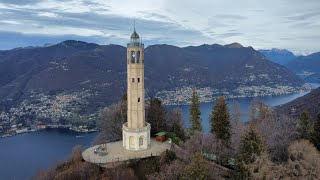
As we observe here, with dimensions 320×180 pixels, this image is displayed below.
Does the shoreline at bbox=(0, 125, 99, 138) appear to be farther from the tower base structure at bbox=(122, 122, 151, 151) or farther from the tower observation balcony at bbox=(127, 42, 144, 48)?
the tower observation balcony at bbox=(127, 42, 144, 48)

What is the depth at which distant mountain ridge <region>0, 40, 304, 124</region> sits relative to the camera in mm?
118544

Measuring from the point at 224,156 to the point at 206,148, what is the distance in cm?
170

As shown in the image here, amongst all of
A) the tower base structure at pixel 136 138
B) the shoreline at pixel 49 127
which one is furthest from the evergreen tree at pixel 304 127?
the shoreline at pixel 49 127

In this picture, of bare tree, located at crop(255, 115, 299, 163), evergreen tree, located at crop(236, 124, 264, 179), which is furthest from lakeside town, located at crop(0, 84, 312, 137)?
evergreen tree, located at crop(236, 124, 264, 179)

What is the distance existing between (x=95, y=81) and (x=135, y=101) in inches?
4353

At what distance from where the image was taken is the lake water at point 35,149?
56594 mm

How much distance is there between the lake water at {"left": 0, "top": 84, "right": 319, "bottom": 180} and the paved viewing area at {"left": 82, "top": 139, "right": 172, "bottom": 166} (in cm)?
2164

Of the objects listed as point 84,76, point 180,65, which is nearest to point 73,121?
point 84,76

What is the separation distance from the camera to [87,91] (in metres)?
128

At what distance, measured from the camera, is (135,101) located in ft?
103

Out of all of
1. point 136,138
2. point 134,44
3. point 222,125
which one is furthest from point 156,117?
point 222,125

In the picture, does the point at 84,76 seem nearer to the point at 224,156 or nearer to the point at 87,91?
the point at 87,91

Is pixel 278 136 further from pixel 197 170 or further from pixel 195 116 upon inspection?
pixel 197 170

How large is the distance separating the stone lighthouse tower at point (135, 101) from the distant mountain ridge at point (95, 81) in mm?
74047
